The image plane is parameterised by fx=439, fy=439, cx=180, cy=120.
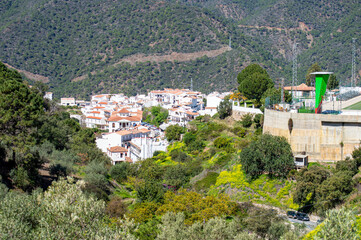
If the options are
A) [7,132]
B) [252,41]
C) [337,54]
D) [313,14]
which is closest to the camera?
[7,132]

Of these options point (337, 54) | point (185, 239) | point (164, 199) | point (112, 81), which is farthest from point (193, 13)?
point (185, 239)

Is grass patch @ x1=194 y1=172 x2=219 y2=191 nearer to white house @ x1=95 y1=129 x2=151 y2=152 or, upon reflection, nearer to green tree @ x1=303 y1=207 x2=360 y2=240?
green tree @ x1=303 y1=207 x2=360 y2=240

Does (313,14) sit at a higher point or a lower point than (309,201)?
higher

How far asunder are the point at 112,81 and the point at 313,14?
76158mm

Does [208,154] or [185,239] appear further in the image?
[208,154]

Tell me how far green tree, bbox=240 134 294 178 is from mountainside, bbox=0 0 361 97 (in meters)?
74.2

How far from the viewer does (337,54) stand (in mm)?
112438

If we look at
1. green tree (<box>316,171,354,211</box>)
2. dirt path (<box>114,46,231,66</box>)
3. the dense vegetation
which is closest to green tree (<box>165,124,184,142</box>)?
the dense vegetation

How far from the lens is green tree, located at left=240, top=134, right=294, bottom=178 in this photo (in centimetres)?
2967

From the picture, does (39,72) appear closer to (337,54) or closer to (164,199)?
(337,54)

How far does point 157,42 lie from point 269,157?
110745 mm

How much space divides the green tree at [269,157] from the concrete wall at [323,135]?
3.24ft

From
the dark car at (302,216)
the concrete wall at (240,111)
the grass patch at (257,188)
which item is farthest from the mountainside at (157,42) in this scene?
the dark car at (302,216)

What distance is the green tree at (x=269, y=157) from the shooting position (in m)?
29.7
